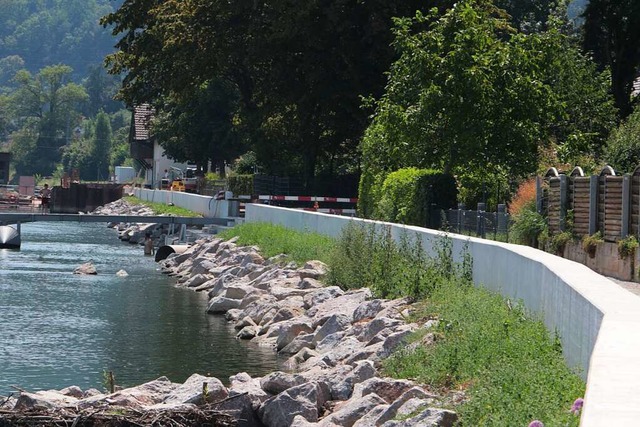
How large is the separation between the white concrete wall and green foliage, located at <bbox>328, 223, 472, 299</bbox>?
91.2 ft

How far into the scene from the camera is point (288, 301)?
93.1 feet

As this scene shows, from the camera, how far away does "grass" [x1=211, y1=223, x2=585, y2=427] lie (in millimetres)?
11289

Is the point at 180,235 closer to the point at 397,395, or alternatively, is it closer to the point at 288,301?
the point at 288,301

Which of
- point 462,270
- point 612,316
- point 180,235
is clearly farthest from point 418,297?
point 180,235

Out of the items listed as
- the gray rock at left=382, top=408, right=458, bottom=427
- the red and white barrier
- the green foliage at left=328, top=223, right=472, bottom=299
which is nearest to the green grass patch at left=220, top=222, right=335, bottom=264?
the green foliage at left=328, top=223, right=472, bottom=299

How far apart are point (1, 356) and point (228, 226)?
31.7 meters

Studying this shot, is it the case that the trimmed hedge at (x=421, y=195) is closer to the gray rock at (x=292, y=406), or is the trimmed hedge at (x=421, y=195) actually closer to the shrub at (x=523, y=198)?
the shrub at (x=523, y=198)

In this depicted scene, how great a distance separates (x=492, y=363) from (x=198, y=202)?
52314 millimetres

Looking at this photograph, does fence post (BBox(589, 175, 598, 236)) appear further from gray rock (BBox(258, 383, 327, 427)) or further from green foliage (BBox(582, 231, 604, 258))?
gray rock (BBox(258, 383, 327, 427))

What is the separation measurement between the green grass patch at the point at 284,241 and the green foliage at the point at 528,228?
5092 mm

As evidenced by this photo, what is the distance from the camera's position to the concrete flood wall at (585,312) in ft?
23.9

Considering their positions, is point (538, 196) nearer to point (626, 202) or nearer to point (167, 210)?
point (626, 202)

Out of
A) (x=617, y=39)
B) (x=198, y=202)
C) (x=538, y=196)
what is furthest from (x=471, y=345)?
(x=198, y=202)

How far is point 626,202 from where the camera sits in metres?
24.9
